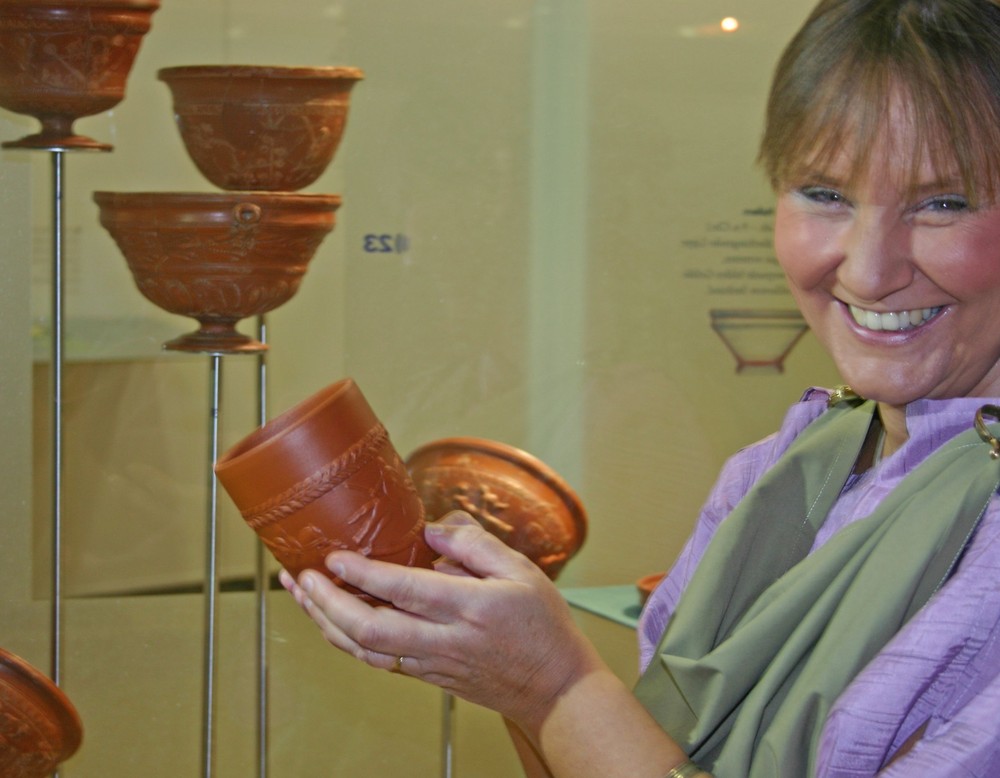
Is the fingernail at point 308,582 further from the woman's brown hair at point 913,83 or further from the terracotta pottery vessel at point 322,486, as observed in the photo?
the woman's brown hair at point 913,83

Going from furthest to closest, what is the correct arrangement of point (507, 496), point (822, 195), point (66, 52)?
point (507, 496), point (66, 52), point (822, 195)

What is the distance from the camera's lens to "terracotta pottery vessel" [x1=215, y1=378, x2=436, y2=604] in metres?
0.98

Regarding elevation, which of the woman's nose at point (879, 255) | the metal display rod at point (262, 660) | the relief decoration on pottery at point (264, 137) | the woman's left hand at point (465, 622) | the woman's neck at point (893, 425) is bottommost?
the metal display rod at point (262, 660)

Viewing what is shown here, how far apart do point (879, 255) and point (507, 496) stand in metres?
0.78

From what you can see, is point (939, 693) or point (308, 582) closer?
point (939, 693)

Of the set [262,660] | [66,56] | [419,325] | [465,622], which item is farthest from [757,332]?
[465,622]

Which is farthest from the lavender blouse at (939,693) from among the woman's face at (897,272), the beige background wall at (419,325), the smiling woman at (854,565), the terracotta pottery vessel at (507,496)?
the beige background wall at (419,325)

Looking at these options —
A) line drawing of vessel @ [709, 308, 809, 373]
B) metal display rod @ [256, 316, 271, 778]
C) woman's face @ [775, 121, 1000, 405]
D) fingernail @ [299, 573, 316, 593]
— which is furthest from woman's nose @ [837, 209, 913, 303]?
line drawing of vessel @ [709, 308, 809, 373]

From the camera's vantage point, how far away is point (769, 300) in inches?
102

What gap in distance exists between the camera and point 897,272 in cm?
94

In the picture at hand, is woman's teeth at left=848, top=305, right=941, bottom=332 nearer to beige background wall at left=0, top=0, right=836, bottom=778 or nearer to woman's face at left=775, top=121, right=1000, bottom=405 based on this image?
woman's face at left=775, top=121, right=1000, bottom=405

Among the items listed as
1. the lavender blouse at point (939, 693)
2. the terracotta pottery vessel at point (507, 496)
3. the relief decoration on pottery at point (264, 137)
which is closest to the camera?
the lavender blouse at point (939, 693)

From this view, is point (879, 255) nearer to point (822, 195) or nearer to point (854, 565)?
point (822, 195)

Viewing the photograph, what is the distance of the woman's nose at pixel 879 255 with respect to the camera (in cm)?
94
